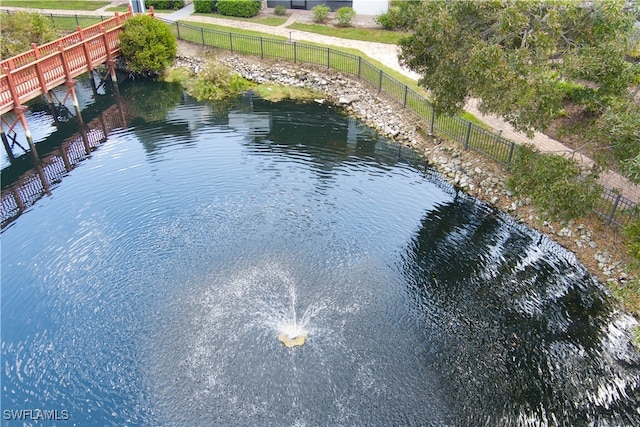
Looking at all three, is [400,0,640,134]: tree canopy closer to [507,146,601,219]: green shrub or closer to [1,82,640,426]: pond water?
[507,146,601,219]: green shrub

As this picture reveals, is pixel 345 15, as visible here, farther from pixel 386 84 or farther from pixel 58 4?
pixel 58 4

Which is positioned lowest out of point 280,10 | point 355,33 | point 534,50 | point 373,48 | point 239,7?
point 373,48

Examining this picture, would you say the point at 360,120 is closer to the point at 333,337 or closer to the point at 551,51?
the point at 551,51

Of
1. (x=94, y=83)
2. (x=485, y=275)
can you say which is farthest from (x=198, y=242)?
(x=94, y=83)

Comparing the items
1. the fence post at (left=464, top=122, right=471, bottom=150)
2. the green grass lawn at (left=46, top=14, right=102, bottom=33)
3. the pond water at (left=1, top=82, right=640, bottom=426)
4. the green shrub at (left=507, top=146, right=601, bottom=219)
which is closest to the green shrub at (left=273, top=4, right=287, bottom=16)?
the green grass lawn at (left=46, top=14, right=102, bottom=33)

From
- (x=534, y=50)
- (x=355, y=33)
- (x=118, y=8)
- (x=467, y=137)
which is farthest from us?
(x=118, y=8)

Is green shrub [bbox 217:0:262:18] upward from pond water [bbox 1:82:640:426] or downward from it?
upward

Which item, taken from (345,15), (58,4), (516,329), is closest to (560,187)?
(516,329)
